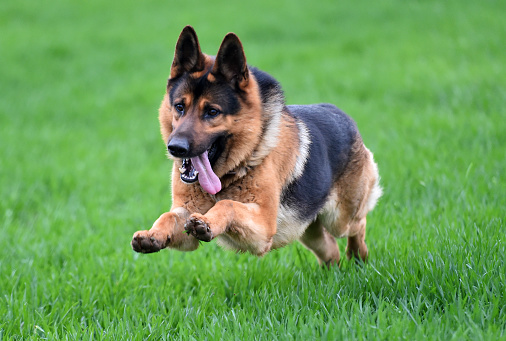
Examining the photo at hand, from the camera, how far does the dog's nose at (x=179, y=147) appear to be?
3.47m

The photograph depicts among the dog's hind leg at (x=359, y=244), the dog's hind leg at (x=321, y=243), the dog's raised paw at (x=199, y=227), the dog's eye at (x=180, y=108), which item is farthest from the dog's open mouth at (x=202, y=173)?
the dog's hind leg at (x=359, y=244)

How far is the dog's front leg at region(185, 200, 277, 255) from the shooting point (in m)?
3.21

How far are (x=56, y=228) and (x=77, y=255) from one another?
1150 mm

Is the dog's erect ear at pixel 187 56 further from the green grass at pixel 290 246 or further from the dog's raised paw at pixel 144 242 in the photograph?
the green grass at pixel 290 246

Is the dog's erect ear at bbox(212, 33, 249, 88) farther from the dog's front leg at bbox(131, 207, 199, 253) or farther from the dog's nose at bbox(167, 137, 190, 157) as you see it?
the dog's front leg at bbox(131, 207, 199, 253)

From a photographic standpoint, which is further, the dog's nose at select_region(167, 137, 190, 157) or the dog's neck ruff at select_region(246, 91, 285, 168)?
the dog's neck ruff at select_region(246, 91, 285, 168)

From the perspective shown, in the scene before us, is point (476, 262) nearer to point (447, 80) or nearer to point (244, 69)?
point (244, 69)

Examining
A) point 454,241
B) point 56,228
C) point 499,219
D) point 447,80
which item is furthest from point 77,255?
point 447,80

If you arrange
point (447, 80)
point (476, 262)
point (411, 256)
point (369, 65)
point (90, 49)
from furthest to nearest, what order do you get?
point (90, 49) < point (369, 65) < point (447, 80) < point (411, 256) < point (476, 262)

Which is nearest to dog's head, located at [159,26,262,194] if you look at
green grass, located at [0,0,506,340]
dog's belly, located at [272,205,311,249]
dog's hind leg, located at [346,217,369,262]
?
dog's belly, located at [272,205,311,249]

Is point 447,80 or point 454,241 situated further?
point 447,80

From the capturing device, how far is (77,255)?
5633 mm

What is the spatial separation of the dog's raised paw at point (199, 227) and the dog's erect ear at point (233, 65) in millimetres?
1116

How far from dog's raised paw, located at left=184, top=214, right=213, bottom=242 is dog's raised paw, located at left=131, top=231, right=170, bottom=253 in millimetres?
253
